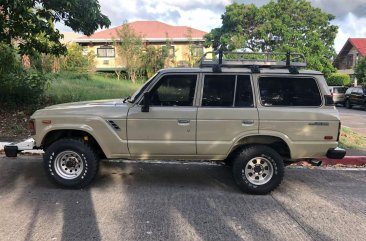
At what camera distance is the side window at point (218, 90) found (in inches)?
244

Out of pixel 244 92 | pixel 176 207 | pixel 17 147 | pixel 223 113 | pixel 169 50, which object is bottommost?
pixel 176 207

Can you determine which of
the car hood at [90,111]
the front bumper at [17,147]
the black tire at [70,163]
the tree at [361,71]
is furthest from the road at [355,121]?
the front bumper at [17,147]

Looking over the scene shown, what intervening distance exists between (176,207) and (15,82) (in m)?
8.58

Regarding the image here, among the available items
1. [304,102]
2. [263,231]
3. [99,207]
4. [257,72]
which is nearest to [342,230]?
[263,231]

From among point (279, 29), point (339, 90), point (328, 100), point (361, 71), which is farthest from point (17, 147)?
point (279, 29)

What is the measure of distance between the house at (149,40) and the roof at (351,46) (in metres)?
18.6

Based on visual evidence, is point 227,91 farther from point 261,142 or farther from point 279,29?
point 279,29

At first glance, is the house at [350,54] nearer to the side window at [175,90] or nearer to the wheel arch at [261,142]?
the wheel arch at [261,142]

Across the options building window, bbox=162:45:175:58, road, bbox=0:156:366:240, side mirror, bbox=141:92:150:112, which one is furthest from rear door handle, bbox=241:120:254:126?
building window, bbox=162:45:175:58

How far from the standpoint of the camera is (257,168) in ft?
20.5

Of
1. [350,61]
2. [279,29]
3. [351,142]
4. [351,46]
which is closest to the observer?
[351,142]

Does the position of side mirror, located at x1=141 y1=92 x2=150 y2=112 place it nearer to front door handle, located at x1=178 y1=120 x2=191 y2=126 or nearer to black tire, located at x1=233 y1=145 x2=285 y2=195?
front door handle, located at x1=178 y1=120 x2=191 y2=126

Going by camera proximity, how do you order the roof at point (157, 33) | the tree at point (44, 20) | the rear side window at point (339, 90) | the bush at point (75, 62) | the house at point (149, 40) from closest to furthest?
the tree at point (44, 20), the rear side window at point (339, 90), the bush at point (75, 62), the house at point (149, 40), the roof at point (157, 33)

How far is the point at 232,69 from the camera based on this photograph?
6.29 metres
